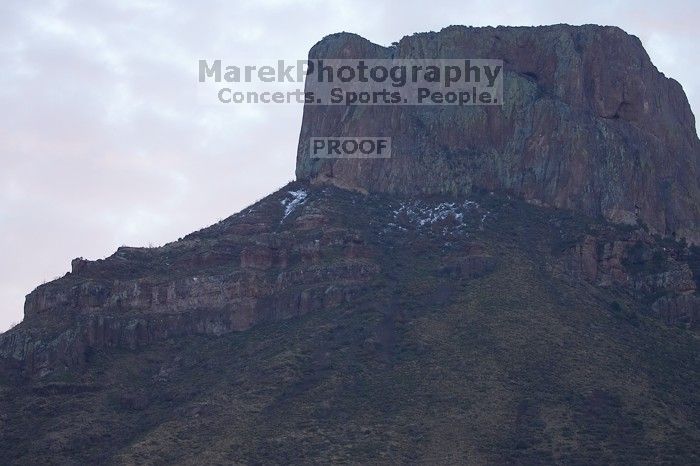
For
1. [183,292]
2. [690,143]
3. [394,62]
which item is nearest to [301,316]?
[183,292]

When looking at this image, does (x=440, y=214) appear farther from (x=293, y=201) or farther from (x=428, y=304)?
(x=428, y=304)

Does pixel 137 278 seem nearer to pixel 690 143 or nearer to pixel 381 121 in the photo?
pixel 381 121

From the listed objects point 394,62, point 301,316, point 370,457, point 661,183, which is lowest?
point 370,457

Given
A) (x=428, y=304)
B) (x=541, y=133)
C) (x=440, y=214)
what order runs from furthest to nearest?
1. (x=541, y=133)
2. (x=440, y=214)
3. (x=428, y=304)

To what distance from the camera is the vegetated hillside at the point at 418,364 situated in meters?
103

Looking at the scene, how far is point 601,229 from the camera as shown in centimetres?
12800

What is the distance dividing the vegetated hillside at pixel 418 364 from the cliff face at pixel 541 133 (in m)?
2.63

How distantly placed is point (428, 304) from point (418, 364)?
29.6 ft

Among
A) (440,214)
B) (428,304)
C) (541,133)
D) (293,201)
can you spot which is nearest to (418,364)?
(428,304)

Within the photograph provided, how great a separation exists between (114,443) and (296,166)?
126ft

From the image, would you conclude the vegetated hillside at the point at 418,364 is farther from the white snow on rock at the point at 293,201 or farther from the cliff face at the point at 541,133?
the cliff face at the point at 541,133

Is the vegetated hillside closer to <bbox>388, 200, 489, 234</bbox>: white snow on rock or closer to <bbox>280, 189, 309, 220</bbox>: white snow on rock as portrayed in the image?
<bbox>388, 200, 489, 234</bbox>: white snow on rock

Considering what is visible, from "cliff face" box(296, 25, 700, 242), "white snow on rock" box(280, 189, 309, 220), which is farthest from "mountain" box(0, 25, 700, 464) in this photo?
"white snow on rock" box(280, 189, 309, 220)

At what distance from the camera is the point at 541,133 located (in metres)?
134
